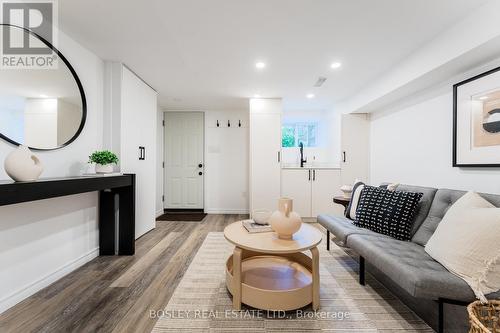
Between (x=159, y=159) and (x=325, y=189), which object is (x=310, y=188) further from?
(x=159, y=159)

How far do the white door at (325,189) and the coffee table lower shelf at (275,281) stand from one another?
2.16m

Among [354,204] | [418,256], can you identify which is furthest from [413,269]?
[354,204]

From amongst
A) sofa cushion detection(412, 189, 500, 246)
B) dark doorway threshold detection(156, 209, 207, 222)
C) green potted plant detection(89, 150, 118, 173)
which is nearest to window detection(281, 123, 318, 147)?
dark doorway threshold detection(156, 209, 207, 222)

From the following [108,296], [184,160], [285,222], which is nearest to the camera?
[285,222]

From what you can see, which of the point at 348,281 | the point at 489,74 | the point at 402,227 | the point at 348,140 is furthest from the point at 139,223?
the point at 489,74

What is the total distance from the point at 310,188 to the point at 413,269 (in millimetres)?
2711

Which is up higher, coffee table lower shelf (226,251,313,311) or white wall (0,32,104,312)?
white wall (0,32,104,312)

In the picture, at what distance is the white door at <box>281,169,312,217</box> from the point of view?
396 cm

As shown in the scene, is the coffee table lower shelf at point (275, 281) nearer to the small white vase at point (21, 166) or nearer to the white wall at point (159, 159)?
the small white vase at point (21, 166)

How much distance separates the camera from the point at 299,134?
4.91m

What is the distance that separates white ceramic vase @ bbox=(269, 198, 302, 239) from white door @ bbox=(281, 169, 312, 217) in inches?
92.1

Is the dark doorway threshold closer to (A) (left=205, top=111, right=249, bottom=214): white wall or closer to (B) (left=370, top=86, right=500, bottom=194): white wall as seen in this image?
(A) (left=205, top=111, right=249, bottom=214): white wall

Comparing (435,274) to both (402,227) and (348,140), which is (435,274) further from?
(348,140)

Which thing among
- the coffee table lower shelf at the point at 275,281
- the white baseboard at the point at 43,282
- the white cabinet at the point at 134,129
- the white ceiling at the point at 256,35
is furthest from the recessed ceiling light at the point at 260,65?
the white baseboard at the point at 43,282
